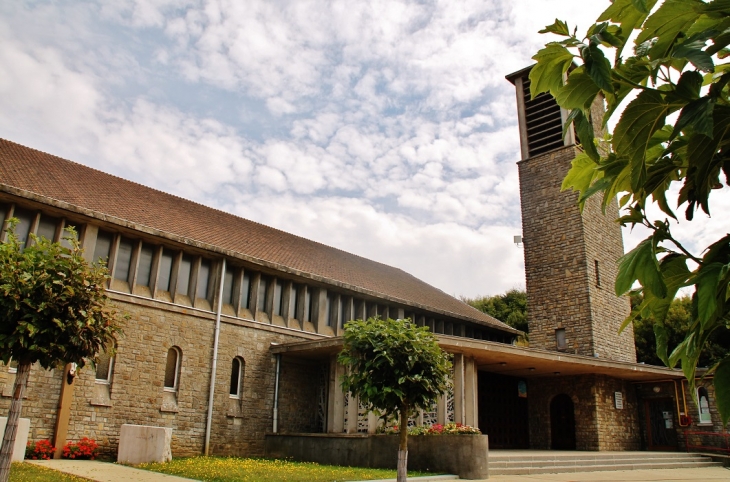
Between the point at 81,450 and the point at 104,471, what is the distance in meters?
3.15

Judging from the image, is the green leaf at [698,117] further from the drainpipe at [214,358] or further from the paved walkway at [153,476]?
the drainpipe at [214,358]

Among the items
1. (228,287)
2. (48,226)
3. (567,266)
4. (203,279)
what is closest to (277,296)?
Result: (228,287)

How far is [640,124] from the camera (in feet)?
4.05

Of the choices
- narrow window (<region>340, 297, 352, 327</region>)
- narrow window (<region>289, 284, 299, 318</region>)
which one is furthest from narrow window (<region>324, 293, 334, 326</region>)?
narrow window (<region>289, 284, 299, 318</region>)

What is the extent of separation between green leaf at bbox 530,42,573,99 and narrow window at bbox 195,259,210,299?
17268 millimetres

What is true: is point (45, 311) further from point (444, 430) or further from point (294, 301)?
point (294, 301)

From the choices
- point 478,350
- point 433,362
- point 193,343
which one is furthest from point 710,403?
point 193,343

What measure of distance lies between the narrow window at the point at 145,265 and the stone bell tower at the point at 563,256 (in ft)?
46.1

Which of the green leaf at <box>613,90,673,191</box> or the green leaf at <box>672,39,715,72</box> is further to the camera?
the green leaf at <box>613,90,673,191</box>

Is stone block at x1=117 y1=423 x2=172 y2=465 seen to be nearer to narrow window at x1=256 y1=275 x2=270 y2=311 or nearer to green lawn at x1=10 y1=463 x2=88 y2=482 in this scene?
green lawn at x1=10 y1=463 x2=88 y2=482

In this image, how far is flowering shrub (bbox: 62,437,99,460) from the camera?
14.0 metres

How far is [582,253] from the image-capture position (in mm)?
22359

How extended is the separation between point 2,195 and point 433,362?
1077 centimetres

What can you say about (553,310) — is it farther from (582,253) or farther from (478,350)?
(478,350)
